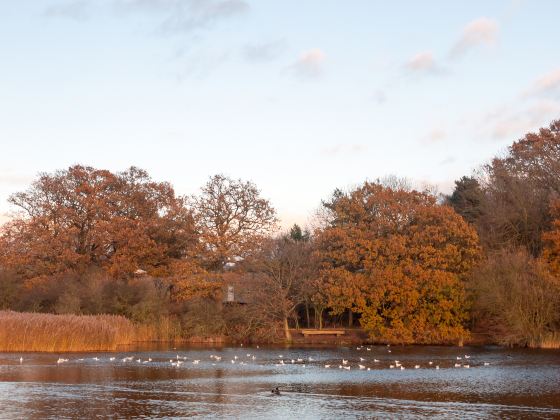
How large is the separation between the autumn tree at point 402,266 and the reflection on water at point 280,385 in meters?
8.53

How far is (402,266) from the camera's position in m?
57.0

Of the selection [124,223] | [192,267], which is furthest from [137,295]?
[124,223]

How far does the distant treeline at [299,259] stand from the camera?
55.6 meters

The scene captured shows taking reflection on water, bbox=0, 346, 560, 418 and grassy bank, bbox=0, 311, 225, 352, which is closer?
reflection on water, bbox=0, 346, 560, 418

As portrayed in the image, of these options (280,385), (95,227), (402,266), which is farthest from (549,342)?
(95,227)

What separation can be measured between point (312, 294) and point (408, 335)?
831 centimetres

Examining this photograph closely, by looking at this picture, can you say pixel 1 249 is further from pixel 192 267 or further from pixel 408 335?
pixel 408 335

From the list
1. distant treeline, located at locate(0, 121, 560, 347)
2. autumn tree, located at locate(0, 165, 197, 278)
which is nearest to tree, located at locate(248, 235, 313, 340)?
distant treeline, located at locate(0, 121, 560, 347)

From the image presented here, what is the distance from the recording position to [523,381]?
106ft

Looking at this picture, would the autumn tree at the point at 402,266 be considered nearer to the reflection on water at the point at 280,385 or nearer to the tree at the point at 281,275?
the tree at the point at 281,275

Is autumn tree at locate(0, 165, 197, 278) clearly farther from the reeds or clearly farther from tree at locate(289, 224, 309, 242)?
the reeds

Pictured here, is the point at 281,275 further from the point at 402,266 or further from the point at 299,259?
the point at 402,266

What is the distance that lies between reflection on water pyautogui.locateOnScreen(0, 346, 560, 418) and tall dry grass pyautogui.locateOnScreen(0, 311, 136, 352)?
1.94 metres

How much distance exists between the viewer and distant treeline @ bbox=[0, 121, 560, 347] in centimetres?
5559
